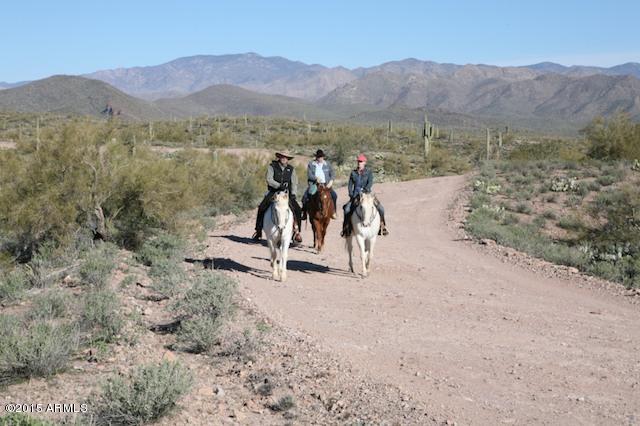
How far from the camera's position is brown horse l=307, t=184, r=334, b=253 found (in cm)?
1463

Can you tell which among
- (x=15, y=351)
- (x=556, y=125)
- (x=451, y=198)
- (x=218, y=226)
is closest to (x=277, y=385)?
(x=15, y=351)

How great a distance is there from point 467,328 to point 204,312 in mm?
3791

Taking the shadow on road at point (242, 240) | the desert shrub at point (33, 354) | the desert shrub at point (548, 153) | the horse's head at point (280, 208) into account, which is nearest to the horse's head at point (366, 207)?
the horse's head at point (280, 208)

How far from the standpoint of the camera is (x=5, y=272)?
1241cm

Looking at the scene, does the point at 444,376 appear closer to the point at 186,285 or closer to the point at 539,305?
the point at 539,305

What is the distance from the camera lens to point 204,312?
924 centimetres

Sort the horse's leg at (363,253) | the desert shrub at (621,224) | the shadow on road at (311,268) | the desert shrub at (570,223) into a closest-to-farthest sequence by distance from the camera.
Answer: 1. the horse's leg at (363,253)
2. the shadow on road at (311,268)
3. the desert shrub at (621,224)
4. the desert shrub at (570,223)

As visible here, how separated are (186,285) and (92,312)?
2.86m

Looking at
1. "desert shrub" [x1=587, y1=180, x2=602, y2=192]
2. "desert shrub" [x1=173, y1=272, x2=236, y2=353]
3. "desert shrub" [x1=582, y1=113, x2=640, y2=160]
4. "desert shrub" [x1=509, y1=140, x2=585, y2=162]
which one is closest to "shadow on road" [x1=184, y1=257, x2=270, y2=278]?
"desert shrub" [x1=173, y1=272, x2=236, y2=353]

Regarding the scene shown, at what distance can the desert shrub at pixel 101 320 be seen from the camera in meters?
8.54

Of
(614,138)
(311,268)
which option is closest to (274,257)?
(311,268)

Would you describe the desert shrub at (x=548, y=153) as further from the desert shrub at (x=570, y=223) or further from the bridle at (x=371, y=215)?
the bridle at (x=371, y=215)

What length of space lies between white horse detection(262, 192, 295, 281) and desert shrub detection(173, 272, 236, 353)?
85.7 inches

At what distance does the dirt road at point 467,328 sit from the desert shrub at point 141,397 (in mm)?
2406
